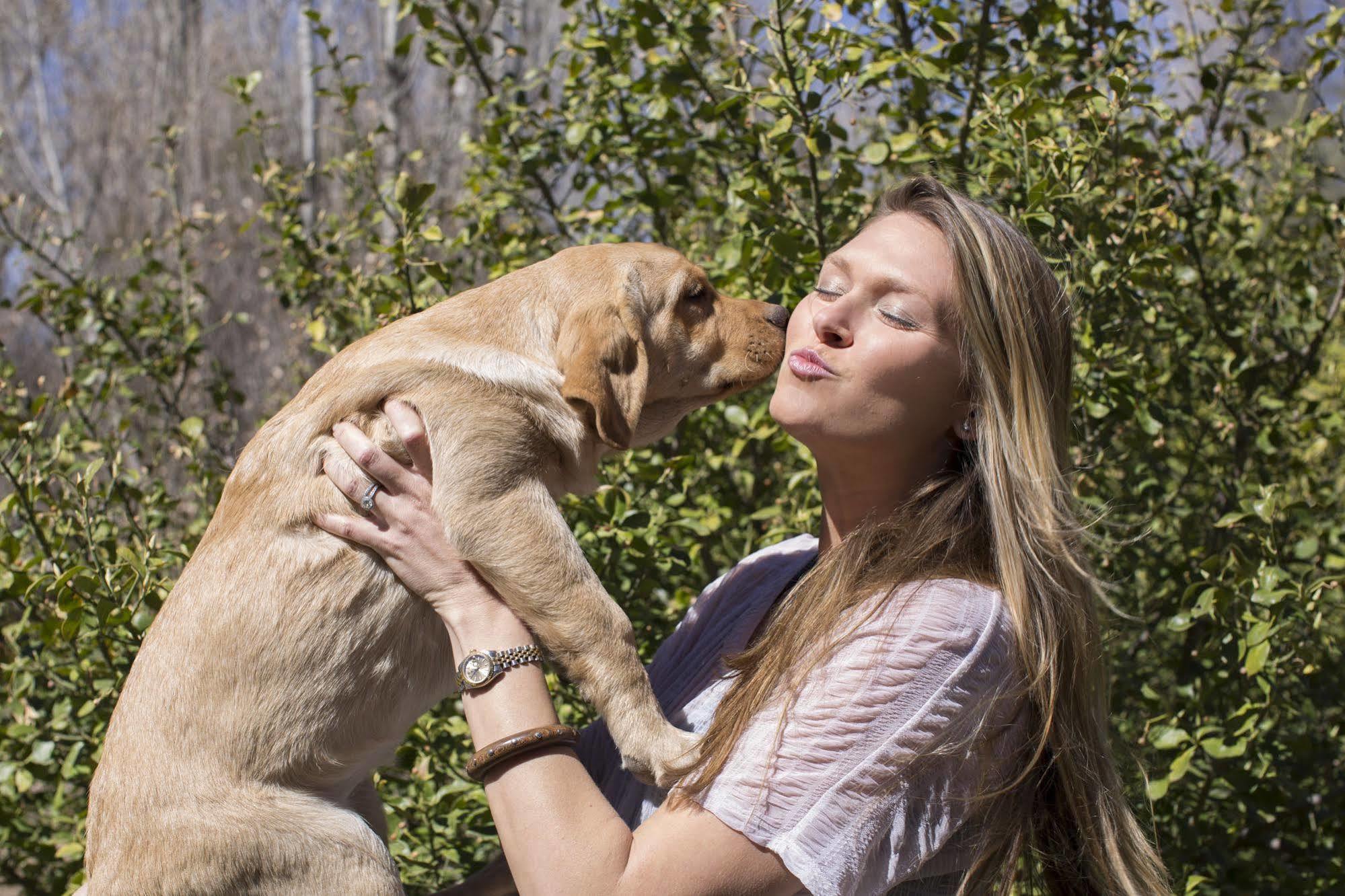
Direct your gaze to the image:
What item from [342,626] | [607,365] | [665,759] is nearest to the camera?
[665,759]

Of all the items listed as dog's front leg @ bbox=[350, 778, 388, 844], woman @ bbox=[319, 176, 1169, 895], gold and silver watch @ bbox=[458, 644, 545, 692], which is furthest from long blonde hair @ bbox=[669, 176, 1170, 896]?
dog's front leg @ bbox=[350, 778, 388, 844]

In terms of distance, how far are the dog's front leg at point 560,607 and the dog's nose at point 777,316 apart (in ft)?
2.99

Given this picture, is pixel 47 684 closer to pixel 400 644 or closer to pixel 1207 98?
pixel 400 644

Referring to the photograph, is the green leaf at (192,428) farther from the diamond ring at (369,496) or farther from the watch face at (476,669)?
the watch face at (476,669)

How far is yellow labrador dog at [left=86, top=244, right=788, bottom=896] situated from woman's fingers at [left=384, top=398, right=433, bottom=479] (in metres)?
0.03

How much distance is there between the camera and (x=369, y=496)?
2250 mm

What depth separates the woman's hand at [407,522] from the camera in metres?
2.17

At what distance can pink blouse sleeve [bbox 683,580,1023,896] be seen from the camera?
1730 mm

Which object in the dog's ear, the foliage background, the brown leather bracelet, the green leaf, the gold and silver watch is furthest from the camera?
the green leaf

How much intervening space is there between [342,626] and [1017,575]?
132 centimetres

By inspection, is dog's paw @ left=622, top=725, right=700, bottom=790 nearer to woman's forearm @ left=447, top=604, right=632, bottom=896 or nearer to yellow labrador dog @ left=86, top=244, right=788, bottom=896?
yellow labrador dog @ left=86, top=244, right=788, bottom=896

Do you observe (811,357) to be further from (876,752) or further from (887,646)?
(876,752)

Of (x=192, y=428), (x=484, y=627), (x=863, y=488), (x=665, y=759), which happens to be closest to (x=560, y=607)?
(x=484, y=627)

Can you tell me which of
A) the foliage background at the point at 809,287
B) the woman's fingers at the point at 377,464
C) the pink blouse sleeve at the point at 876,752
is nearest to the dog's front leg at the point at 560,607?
the woman's fingers at the point at 377,464
